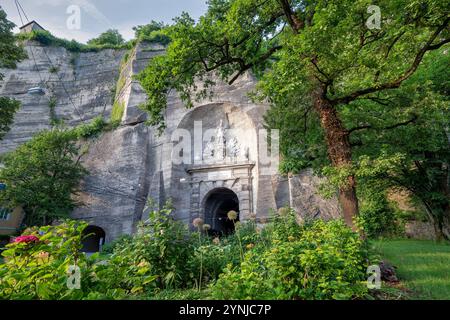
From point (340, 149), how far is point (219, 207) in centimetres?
1731

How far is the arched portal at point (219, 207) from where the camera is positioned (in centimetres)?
2200

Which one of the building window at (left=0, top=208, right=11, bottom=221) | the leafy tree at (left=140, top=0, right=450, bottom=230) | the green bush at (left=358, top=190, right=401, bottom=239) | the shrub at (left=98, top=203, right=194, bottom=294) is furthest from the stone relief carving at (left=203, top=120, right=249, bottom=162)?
the shrub at (left=98, top=203, right=194, bottom=294)

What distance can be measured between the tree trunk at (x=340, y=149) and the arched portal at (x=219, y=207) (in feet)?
48.8

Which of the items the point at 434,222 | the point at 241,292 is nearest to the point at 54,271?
the point at 241,292

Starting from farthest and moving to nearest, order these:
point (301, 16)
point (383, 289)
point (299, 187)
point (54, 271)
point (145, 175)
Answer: point (145, 175), point (299, 187), point (301, 16), point (383, 289), point (54, 271)

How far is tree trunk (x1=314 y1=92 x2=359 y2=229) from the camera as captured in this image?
6742mm

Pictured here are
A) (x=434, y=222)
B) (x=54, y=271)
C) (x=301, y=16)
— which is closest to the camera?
(x=54, y=271)

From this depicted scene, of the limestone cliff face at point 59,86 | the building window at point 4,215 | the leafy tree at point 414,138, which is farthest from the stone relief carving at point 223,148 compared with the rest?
the building window at point 4,215

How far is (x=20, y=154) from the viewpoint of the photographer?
2050cm

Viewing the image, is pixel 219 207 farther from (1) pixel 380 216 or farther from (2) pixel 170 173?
(1) pixel 380 216

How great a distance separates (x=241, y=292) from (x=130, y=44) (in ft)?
109

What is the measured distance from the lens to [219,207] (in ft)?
77.8

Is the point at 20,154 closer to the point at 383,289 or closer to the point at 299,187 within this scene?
the point at 299,187

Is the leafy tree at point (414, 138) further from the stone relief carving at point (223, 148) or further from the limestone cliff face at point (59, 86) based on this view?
the limestone cliff face at point (59, 86)
